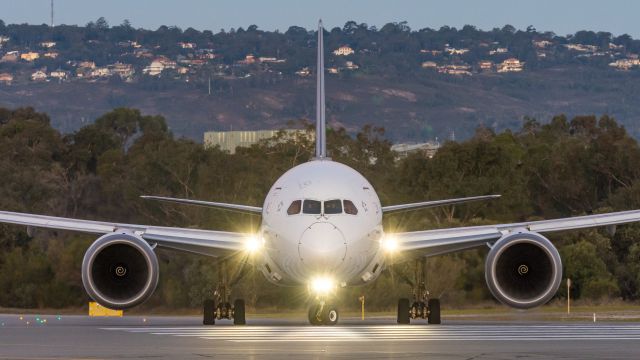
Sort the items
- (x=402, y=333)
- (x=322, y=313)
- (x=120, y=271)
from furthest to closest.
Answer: (x=120, y=271) < (x=322, y=313) < (x=402, y=333)

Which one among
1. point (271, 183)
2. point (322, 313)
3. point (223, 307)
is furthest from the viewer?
point (271, 183)

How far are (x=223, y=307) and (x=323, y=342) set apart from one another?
1039 cm

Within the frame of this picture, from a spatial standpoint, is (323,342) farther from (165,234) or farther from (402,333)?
(165,234)

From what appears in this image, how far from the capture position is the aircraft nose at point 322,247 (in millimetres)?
31156

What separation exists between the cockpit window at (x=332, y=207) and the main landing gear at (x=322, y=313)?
2.42 meters

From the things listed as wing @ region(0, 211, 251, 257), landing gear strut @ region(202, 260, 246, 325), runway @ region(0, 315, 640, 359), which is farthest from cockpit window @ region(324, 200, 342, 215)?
landing gear strut @ region(202, 260, 246, 325)

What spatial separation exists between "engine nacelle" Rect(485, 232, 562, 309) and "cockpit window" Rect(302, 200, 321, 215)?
4099 millimetres

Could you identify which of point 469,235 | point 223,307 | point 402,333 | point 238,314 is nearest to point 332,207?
point 402,333

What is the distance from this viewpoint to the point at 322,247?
31.1 meters

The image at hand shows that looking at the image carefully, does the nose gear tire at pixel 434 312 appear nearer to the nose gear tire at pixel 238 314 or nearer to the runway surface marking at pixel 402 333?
the runway surface marking at pixel 402 333

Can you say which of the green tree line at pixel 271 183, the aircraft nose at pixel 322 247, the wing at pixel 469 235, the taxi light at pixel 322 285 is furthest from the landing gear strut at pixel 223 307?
the green tree line at pixel 271 183

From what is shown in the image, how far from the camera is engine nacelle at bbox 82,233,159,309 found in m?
33.8

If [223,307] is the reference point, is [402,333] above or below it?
below

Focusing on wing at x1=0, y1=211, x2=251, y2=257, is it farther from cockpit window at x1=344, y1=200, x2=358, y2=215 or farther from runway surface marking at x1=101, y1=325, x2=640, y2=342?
cockpit window at x1=344, y1=200, x2=358, y2=215
